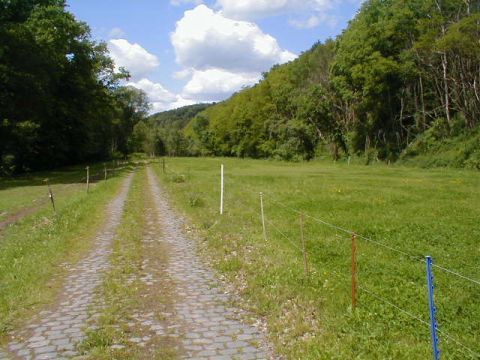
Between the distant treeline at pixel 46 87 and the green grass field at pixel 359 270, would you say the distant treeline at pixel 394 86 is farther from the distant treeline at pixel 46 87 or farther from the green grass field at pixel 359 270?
the distant treeline at pixel 46 87

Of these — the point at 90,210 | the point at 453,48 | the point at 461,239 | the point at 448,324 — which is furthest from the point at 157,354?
the point at 453,48

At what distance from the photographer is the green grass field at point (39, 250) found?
8898mm

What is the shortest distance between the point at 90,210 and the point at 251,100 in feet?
331

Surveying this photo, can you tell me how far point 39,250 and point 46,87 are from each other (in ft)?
122

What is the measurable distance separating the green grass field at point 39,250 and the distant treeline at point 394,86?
3618cm

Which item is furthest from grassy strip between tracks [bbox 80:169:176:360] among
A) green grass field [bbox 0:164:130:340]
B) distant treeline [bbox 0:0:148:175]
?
distant treeline [bbox 0:0:148:175]

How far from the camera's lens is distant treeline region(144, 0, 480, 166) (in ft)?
160

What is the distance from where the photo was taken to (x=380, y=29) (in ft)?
188

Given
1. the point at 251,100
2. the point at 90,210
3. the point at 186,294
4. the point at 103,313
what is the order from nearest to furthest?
the point at 103,313 → the point at 186,294 → the point at 90,210 → the point at 251,100

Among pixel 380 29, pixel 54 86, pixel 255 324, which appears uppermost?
pixel 380 29

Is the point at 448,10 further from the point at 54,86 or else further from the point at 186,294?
the point at 186,294

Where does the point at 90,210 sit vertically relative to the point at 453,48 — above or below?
below

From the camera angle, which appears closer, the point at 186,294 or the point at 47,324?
the point at 47,324

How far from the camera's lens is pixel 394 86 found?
60844 mm
